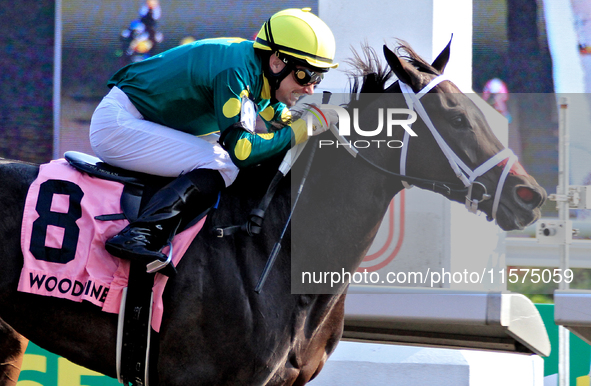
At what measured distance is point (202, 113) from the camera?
8.16 feet

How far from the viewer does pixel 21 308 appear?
7.71 ft

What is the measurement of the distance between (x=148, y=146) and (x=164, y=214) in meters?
0.35

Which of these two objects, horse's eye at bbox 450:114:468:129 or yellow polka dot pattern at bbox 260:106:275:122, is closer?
horse's eye at bbox 450:114:468:129

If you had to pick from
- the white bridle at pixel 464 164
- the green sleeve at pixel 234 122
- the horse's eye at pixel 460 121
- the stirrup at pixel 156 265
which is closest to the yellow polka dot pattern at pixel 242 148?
the green sleeve at pixel 234 122

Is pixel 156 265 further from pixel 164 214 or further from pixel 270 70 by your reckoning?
pixel 270 70

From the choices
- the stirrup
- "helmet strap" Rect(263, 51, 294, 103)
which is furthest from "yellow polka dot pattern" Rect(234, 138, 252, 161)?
the stirrup

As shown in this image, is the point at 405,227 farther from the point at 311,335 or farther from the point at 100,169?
the point at 100,169

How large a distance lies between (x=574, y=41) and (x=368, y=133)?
4.38 metres

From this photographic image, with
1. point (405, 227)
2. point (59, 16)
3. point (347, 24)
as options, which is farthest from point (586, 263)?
point (59, 16)

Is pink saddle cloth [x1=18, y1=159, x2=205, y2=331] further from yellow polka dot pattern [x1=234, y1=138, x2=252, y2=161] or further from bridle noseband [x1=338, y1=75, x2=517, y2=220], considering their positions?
bridle noseband [x1=338, y1=75, x2=517, y2=220]

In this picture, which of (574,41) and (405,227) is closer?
(405,227)

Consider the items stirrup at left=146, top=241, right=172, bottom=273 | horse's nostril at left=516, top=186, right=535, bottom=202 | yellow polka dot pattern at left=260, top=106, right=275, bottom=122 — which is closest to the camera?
stirrup at left=146, top=241, right=172, bottom=273

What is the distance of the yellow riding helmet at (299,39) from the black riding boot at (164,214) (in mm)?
584

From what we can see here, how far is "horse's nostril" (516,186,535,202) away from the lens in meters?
2.31
